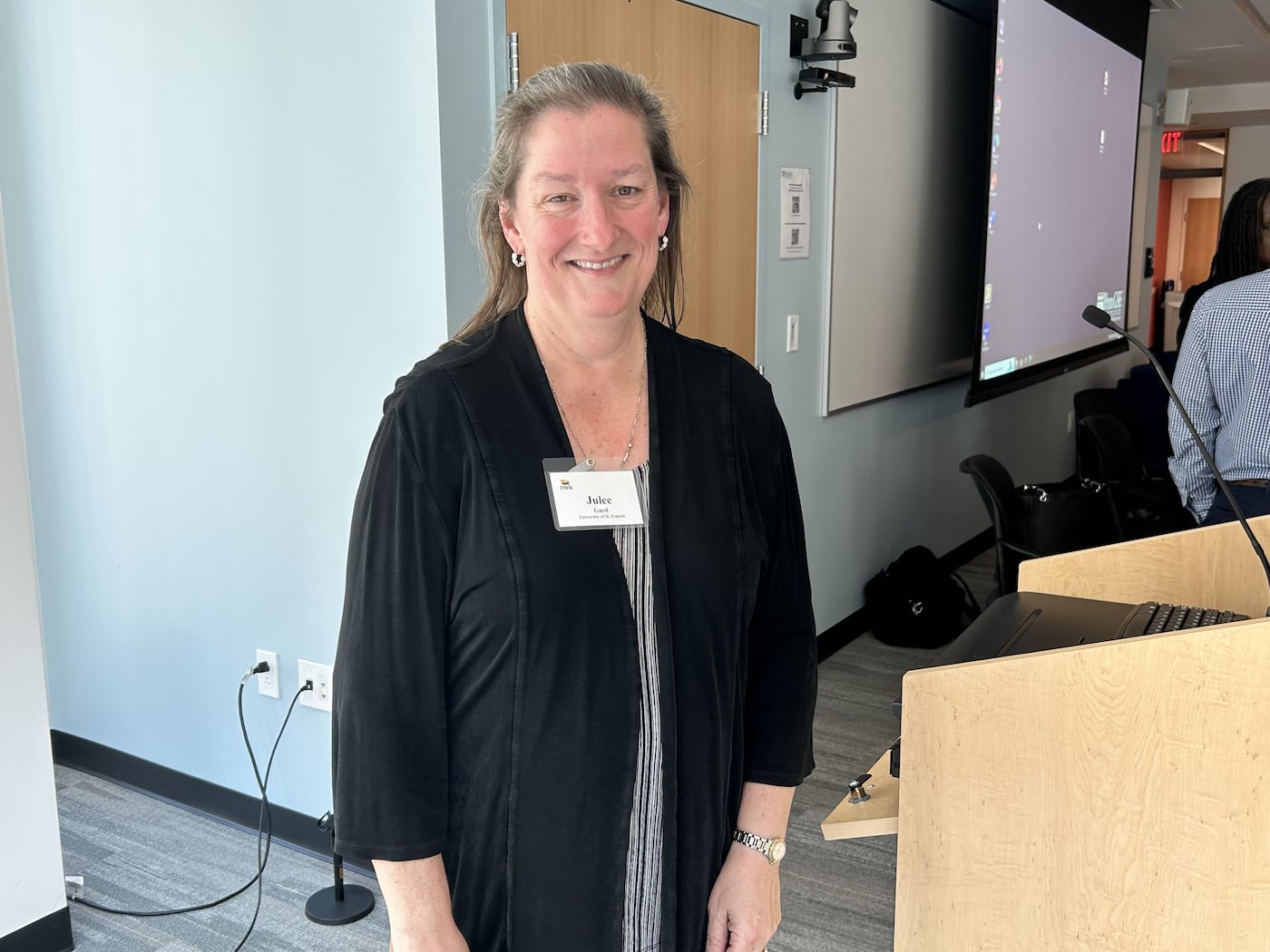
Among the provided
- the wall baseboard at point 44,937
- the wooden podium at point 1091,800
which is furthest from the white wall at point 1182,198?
the wall baseboard at point 44,937

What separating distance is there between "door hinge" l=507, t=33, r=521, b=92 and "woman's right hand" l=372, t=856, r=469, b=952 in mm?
1845

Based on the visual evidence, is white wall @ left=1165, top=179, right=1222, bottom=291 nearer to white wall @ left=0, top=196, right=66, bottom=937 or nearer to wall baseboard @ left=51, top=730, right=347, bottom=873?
wall baseboard @ left=51, top=730, right=347, bottom=873

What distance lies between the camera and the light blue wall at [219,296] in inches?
98.3

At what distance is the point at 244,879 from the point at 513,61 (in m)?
2.07

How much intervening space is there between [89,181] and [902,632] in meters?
3.23

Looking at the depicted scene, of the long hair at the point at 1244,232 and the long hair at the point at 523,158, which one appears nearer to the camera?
the long hair at the point at 523,158

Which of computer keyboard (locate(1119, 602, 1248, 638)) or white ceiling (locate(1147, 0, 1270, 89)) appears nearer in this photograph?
computer keyboard (locate(1119, 602, 1248, 638))

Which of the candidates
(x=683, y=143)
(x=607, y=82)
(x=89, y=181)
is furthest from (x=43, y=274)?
(x=607, y=82)

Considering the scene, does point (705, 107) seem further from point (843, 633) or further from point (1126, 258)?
point (1126, 258)

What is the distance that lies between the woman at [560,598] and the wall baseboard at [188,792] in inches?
70.5

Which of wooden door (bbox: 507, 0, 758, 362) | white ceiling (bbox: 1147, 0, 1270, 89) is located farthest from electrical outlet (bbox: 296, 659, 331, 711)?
white ceiling (bbox: 1147, 0, 1270, 89)

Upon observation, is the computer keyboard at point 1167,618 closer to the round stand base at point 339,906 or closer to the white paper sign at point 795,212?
the round stand base at point 339,906

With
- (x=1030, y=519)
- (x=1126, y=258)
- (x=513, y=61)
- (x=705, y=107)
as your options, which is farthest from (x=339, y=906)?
(x=1126, y=258)

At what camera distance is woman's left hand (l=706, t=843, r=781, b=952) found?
52.4 inches
